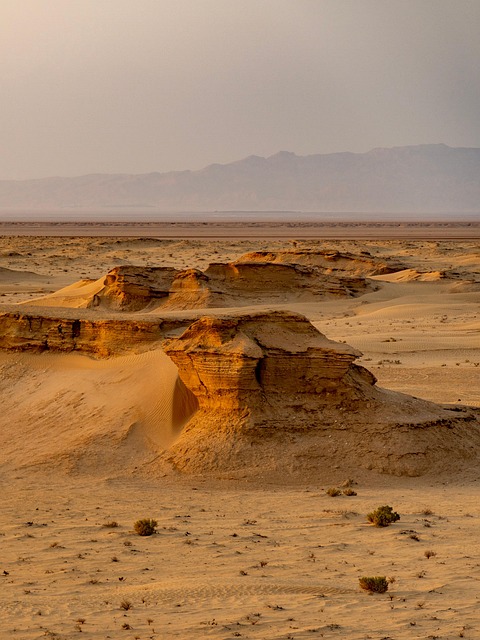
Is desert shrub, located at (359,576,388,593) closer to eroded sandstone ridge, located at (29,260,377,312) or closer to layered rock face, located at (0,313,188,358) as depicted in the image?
layered rock face, located at (0,313,188,358)

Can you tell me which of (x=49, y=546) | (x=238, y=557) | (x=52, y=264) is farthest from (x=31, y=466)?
(x=52, y=264)

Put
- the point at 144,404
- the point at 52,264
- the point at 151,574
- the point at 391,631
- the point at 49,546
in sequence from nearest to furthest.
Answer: the point at 391,631 → the point at 151,574 → the point at 49,546 → the point at 144,404 → the point at 52,264

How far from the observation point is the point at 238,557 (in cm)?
1047

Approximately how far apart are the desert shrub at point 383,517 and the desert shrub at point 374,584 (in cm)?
235

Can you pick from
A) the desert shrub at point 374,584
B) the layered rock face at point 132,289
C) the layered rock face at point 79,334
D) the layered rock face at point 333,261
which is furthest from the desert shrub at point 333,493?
the layered rock face at point 333,261

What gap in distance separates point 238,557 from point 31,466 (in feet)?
18.5

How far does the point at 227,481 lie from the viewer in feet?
46.8

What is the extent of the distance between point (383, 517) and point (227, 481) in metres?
3.19

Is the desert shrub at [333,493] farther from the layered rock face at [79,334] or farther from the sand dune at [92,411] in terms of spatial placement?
the layered rock face at [79,334]

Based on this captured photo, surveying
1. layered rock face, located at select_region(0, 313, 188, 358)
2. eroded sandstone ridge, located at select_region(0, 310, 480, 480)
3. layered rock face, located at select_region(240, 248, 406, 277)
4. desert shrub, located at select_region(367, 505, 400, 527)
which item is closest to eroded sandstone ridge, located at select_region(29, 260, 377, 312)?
layered rock face, located at select_region(240, 248, 406, 277)

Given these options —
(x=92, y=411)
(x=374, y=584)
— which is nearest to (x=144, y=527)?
(x=374, y=584)

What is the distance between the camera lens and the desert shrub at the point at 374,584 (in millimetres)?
9172

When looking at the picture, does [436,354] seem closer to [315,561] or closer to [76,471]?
[76,471]

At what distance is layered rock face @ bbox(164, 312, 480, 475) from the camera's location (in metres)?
14.7
